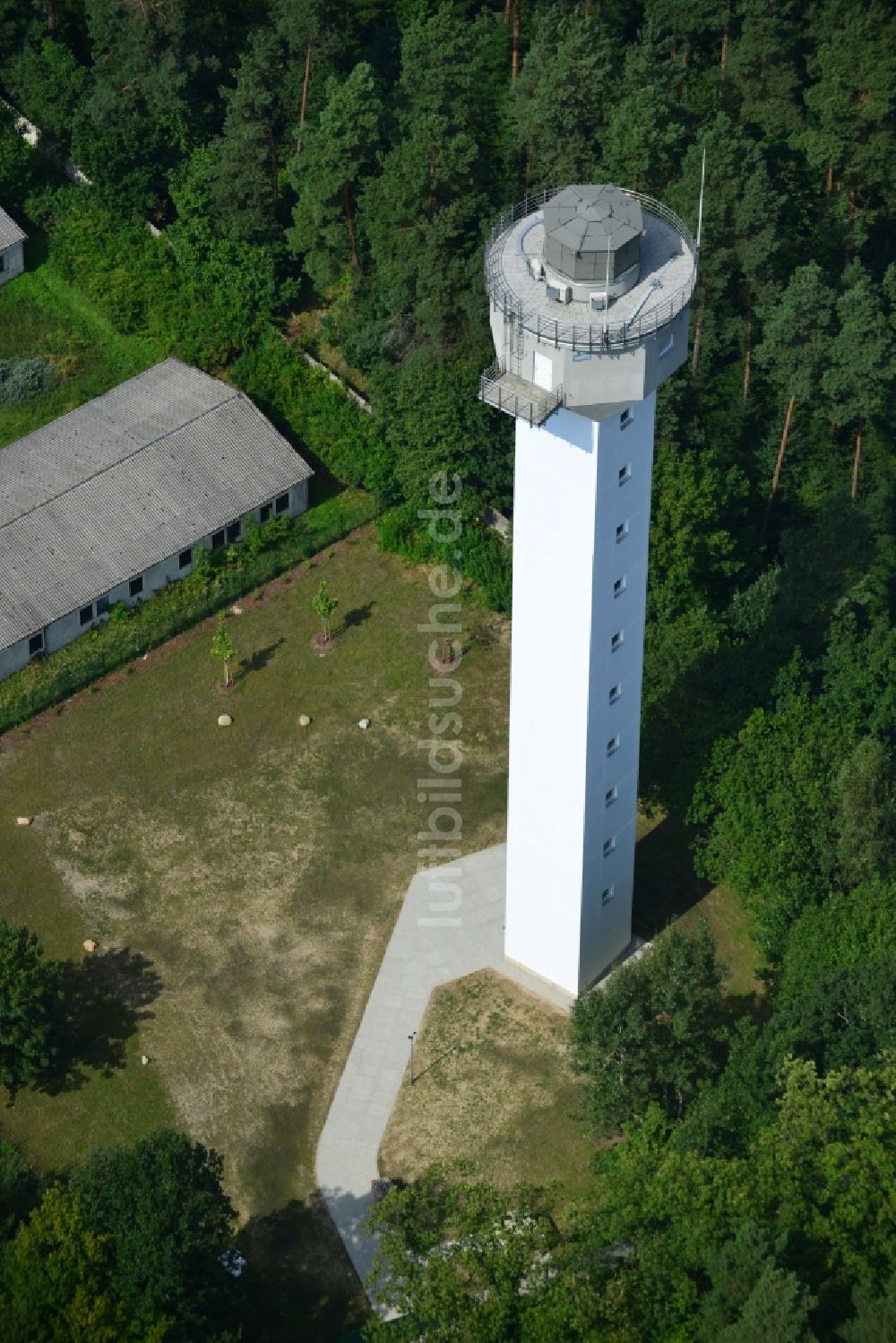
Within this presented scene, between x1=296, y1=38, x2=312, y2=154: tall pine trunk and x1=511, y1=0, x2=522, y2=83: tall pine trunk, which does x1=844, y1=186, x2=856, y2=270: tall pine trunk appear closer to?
x1=511, y1=0, x2=522, y2=83: tall pine trunk

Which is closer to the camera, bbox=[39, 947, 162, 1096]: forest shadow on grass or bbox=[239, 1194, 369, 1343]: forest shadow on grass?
bbox=[239, 1194, 369, 1343]: forest shadow on grass

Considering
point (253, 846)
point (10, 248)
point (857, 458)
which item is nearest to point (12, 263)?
point (10, 248)

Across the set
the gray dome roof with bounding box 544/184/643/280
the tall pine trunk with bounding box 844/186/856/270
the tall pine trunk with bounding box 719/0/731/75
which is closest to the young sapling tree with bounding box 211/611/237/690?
the gray dome roof with bounding box 544/184/643/280

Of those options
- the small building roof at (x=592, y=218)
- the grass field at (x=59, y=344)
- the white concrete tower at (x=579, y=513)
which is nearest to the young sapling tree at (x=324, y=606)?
the grass field at (x=59, y=344)

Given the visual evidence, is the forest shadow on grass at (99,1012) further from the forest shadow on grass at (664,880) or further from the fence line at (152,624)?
the forest shadow on grass at (664,880)

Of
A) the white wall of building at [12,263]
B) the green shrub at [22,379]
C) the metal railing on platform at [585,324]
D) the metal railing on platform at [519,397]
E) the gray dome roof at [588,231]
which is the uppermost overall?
the gray dome roof at [588,231]

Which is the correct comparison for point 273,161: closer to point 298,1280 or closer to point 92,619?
point 92,619
